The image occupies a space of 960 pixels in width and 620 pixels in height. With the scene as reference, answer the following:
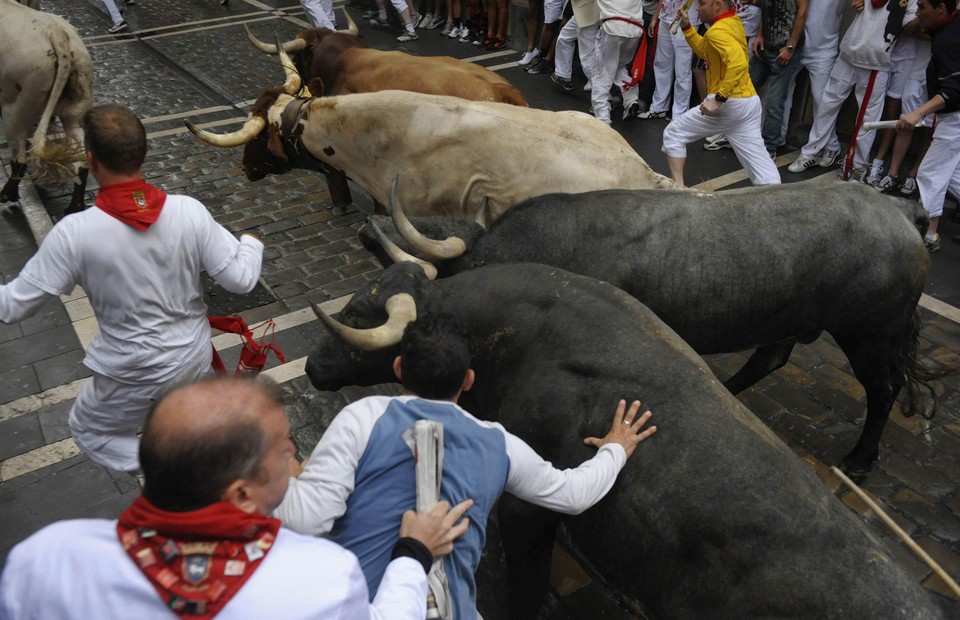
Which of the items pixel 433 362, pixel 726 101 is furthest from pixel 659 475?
pixel 726 101

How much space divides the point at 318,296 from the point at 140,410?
3.32 m

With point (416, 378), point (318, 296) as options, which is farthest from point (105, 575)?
point (318, 296)

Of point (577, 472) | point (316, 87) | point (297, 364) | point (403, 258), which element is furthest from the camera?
point (316, 87)

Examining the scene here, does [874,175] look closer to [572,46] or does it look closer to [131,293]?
[572,46]

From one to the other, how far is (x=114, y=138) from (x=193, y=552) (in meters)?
2.27

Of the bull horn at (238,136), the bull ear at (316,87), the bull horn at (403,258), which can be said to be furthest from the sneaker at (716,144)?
the bull horn at (403,258)

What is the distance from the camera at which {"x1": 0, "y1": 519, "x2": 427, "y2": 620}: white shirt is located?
5.32ft

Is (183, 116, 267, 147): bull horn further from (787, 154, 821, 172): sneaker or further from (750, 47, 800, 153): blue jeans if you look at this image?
(787, 154, 821, 172): sneaker

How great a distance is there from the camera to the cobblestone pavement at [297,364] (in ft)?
15.3

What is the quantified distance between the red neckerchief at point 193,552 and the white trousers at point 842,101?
346 inches

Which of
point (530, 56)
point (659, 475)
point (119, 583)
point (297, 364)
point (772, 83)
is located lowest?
point (297, 364)

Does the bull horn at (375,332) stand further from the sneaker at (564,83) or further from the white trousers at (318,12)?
the white trousers at (318,12)

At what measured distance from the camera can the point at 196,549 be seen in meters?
1.64

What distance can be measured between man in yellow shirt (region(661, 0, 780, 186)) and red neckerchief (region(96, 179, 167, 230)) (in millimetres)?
5578
